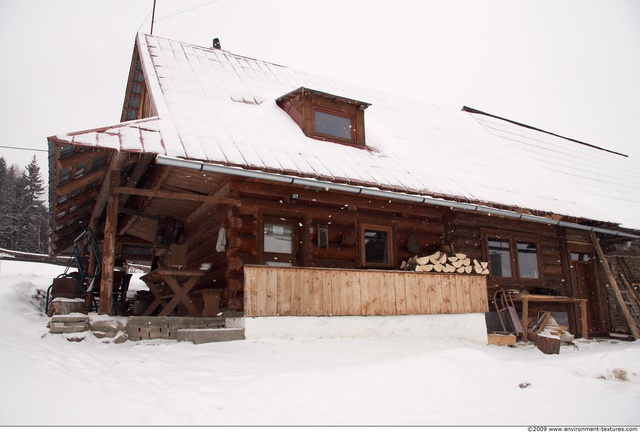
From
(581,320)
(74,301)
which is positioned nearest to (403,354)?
(74,301)

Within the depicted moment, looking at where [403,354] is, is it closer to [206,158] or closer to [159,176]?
[206,158]

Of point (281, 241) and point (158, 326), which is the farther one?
point (281, 241)

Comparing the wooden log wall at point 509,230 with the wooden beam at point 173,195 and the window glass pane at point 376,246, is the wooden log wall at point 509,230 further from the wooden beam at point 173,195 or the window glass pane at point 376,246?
the wooden beam at point 173,195

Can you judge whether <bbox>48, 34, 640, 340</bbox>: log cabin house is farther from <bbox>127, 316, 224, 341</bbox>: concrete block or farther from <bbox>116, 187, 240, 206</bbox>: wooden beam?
<bbox>127, 316, 224, 341</bbox>: concrete block

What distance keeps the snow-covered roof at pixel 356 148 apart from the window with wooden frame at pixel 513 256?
1.08 m

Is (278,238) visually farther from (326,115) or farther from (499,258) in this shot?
(499,258)

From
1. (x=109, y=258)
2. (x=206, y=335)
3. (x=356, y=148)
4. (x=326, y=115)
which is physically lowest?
(x=206, y=335)

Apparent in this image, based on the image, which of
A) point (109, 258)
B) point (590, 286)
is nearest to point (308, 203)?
point (109, 258)

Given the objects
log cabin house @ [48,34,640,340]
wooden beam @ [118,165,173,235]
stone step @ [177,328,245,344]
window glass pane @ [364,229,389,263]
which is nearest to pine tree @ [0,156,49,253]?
log cabin house @ [48,34,640,340]

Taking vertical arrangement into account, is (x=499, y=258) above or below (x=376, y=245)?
below

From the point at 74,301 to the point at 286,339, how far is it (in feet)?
10.6

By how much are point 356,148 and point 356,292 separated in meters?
4.15

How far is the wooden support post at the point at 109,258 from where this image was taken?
7.95 meters

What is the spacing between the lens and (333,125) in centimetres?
1197
